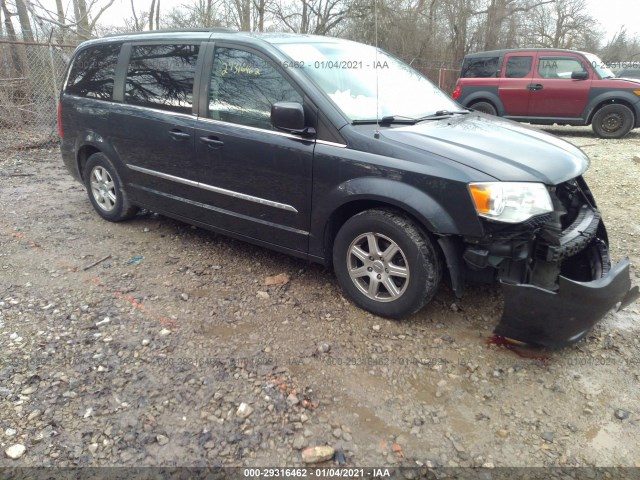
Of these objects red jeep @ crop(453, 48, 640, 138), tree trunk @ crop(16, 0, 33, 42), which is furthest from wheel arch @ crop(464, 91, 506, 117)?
tree trunk @ crop(16, 0, 33, 42)

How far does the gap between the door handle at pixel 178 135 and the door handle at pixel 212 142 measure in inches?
6.9

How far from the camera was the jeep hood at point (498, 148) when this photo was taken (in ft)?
8.73

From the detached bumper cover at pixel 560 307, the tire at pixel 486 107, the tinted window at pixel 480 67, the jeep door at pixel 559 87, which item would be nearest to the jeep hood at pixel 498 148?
the detached bumper cover at pixel 560 307

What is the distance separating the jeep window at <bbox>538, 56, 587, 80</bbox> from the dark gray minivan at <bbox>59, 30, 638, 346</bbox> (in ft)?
26.7

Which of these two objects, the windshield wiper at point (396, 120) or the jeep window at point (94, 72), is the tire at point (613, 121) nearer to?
the windshield wiper at point (396, 120)

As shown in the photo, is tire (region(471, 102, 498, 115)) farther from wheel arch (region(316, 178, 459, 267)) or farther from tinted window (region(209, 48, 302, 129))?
wheel arch (region(316, 178, 459, 267))

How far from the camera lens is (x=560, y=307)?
2492 mm

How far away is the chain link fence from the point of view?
9.04 metres

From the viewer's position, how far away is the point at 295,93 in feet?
10.3

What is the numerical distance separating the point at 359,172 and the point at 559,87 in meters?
9.59

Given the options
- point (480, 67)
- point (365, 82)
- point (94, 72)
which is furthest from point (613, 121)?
point (94, 72)

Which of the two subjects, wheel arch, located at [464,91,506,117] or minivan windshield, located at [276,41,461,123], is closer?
minivan windshield, located at [276,41,461,123]

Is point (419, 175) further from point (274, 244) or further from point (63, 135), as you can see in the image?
point (63, 135)

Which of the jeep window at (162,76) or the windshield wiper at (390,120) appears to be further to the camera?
the jeep window at (162,76)
